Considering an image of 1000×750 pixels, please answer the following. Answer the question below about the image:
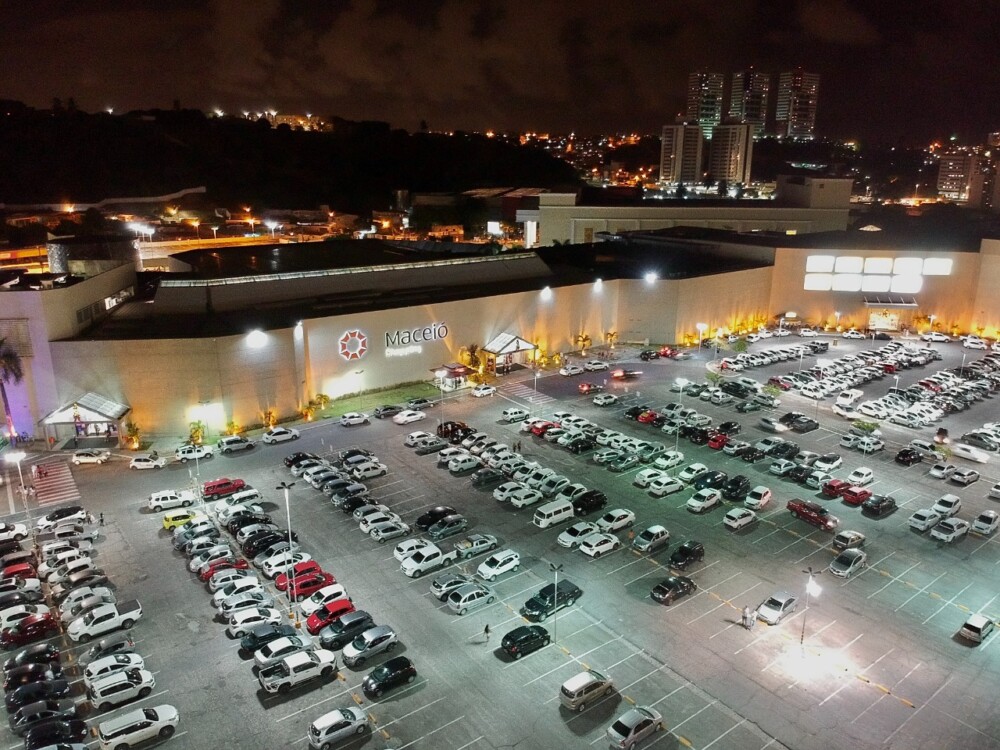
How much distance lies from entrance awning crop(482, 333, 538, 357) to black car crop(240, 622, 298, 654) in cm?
2320

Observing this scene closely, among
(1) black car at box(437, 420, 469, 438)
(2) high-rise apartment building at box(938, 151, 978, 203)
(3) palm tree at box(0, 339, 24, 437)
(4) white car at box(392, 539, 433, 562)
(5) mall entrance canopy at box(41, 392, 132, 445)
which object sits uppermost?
(2) high-rise apartment building at box(938, 151, 978, 203)

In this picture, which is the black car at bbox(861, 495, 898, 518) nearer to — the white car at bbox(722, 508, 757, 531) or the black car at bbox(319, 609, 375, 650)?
the white car at bbox(722, 508, 757, 531)

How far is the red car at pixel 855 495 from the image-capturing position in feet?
79.8

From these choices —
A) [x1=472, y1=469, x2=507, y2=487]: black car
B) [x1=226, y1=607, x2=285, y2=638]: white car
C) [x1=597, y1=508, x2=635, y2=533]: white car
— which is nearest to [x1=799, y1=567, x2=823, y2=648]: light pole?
[x1=597, y1=508, x2=635, y2=533]: white car

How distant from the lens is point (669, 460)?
2716 centimetres

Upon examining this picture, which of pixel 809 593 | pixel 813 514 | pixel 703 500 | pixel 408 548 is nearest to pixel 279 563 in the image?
pixel 408 548

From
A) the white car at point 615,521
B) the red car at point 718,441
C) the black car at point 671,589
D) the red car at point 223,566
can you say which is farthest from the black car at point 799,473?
the red car at point 223,566

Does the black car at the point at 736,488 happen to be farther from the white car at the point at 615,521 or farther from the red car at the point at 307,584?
the red car at the point at 307,584

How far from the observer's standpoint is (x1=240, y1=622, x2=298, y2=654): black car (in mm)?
16500

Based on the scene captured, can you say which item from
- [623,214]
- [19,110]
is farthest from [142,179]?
[623,214]

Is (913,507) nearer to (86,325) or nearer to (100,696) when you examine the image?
(100,696)

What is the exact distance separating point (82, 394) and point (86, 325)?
388 centimetres

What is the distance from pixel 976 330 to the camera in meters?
48.1

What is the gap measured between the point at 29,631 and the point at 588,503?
16.0 m
